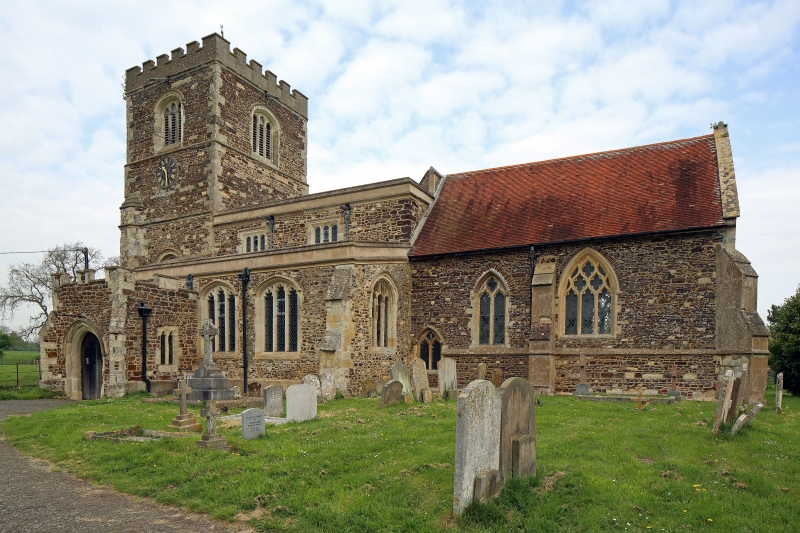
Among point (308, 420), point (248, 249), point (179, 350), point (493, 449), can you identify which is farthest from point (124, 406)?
point (493, 449)

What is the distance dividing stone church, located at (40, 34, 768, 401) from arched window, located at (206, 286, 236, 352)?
0.19 feet

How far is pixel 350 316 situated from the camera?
1642 cm

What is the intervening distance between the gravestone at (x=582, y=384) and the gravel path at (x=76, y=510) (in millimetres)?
11151

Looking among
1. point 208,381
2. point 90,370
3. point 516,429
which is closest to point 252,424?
point 516,429

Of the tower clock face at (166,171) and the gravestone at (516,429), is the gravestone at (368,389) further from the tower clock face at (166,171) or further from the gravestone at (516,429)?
the tower clock face at (166,171)

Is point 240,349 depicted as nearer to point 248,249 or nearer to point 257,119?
point 248,249

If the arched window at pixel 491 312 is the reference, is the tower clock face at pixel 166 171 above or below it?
above

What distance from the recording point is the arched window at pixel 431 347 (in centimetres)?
1859

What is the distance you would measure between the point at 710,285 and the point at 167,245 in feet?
72.4

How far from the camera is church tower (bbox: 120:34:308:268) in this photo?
24.6m

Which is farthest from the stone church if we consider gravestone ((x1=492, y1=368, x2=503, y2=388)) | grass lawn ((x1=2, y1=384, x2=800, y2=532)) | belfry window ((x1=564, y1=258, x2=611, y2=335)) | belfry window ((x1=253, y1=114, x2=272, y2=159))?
belfry window ((x1=253, y1=114, x2=272, y2=159))

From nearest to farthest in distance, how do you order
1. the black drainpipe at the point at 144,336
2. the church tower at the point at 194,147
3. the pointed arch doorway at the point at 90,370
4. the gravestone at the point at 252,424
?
A: the gravestone at the point at 252,424 → the black drainpipe at the point at 144,336 → the pointed arch doorway at the point at 90,370 → the church tower at the point at 194,147

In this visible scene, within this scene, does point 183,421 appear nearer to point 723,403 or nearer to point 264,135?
point 723,403

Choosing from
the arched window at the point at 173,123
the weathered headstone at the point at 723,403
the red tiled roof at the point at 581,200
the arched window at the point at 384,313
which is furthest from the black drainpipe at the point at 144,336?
the weathered headstone at the point at 723,403
